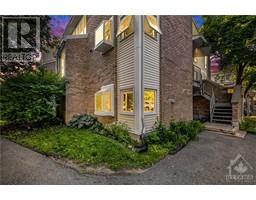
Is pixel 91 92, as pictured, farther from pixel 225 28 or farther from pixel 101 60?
pixel 225 28

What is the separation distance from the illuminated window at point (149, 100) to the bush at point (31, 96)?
3.06 metres

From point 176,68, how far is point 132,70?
194 cm

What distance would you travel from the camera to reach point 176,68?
4.96 meters

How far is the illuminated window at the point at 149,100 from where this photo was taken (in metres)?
3.89

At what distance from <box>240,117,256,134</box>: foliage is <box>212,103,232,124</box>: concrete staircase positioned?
61 cm

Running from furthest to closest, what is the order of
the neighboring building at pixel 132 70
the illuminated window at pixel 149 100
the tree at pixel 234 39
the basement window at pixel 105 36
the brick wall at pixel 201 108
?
the brick wall at pixel 201 108 < the basement window at pixel 105 36 < the tree at pixel 234 39 < the illuminated window at pixel 149 100 < the neighboring building at pixel 132 70

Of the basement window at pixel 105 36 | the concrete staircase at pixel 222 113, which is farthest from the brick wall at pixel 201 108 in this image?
A: the basement window at pixel 105 36

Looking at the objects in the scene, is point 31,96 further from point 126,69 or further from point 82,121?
point 126,69

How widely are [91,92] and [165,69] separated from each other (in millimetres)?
2788

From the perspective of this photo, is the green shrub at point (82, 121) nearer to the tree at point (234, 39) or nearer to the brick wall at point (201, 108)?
the tree at point (234, 39)

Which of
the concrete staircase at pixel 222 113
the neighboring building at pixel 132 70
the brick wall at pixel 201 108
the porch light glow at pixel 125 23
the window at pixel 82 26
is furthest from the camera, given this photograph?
the brick wall at pixel 201 108

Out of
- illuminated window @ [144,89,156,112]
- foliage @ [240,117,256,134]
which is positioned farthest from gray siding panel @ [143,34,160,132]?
foliage @ [240,117,256,134]

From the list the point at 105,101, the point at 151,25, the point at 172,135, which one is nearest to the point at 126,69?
the point at 151,25

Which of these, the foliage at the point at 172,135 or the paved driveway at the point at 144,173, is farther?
the foliage at the point at 172,135
